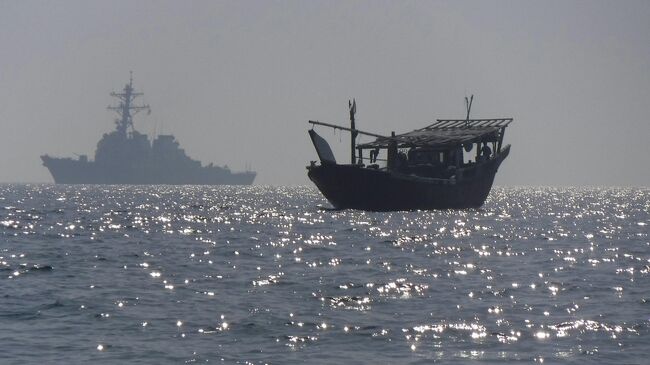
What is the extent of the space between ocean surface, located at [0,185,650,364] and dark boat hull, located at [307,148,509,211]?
77.0ft

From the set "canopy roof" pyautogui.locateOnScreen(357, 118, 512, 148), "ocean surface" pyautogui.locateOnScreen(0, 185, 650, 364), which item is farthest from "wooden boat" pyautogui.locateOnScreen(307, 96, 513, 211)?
"ocean surface" pyautogui.locateOnScreen(0, 185, 650, 364)

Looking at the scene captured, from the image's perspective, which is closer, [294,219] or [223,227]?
[223,227]

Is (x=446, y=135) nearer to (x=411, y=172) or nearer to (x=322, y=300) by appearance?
(x=411, y=172)

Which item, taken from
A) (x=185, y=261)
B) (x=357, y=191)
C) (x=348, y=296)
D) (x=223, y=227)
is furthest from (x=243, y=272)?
(x=357, y=191)

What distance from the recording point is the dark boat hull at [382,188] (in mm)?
65250

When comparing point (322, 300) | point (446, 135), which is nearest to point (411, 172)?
point (446, 135)

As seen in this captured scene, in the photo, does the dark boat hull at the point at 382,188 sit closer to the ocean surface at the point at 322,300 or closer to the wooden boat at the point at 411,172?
the wooden boat at the point at 411,172

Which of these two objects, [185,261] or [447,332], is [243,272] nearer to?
[185,261]

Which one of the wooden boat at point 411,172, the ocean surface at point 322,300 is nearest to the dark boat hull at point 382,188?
the wooden boat at point 411,172

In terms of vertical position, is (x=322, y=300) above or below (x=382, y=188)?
below

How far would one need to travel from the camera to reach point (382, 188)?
216 ft

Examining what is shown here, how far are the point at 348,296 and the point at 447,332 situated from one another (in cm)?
492

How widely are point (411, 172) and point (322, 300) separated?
161 ft

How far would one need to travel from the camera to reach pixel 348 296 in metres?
23.1
